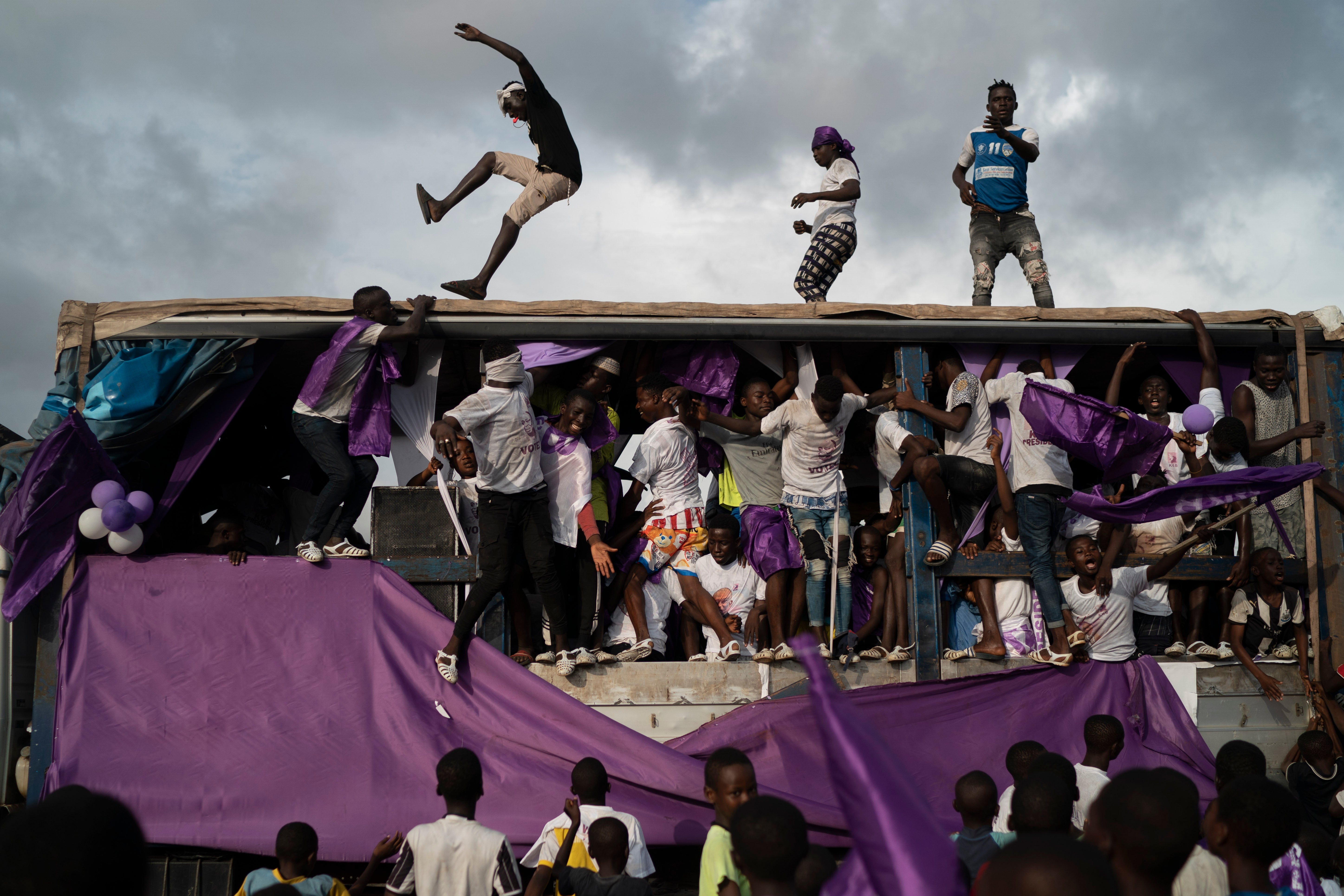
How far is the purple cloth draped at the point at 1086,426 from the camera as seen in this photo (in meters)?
6.77

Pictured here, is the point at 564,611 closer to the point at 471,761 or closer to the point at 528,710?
the point at 528,710

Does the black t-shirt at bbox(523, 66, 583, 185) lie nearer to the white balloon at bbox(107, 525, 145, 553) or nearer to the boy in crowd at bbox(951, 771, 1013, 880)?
the white balloon at bbox(107, 525, 145, 553)

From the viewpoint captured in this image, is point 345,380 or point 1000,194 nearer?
point 345,380

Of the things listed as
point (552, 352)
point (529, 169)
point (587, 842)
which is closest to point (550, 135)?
point (529, 169)

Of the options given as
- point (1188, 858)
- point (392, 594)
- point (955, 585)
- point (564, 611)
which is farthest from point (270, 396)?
point (1188, 858)

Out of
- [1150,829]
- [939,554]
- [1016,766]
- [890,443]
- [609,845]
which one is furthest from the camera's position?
[890,443]

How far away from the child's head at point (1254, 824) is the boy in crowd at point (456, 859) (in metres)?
2.27

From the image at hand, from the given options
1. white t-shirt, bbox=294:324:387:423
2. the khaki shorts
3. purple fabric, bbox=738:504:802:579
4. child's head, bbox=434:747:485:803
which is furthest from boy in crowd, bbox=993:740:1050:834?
the khaki shorts

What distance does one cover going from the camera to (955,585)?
275 inches

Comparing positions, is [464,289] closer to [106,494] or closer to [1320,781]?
[106,494]

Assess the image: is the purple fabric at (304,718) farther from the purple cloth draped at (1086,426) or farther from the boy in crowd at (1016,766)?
the purple cloth draped at (1086,426)

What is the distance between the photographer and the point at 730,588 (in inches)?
271

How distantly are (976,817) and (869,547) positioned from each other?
3.21 m

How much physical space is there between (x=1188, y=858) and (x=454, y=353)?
5.88 metres
